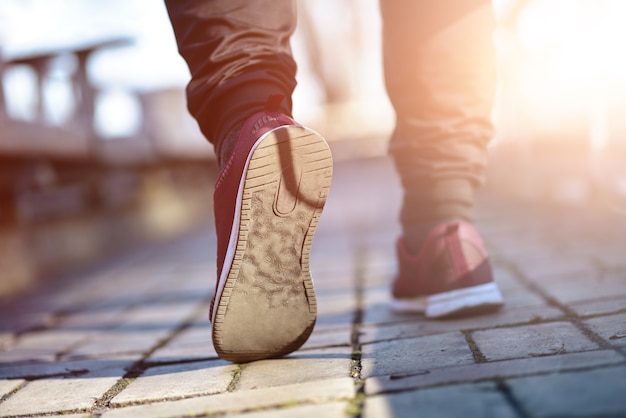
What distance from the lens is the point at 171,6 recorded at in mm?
1244

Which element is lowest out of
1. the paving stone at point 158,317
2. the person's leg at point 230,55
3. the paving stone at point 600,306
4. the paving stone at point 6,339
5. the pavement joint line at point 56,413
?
the paving stone at point 600,306

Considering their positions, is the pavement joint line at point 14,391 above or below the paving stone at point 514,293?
above

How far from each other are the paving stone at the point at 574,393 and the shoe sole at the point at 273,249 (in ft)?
1.40

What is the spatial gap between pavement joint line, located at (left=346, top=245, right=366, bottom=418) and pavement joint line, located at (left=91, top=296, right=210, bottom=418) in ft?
1.31

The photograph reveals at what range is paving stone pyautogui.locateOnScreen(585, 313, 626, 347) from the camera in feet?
3.60

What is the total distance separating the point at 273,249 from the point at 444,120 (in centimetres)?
54

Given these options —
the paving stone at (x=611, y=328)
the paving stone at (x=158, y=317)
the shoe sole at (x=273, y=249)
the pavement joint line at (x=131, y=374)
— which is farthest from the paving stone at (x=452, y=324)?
the paving stone at (x=158, y=317)

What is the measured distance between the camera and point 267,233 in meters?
1.17

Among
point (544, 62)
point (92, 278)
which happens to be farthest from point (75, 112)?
point (544, 62)

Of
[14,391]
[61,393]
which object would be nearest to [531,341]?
[61,393]

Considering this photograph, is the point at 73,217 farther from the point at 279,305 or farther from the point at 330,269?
the point at 279,305

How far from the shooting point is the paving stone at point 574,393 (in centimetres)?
79

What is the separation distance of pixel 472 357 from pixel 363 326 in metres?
0.46

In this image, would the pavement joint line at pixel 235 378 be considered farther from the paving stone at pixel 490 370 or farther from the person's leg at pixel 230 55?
the person's leg at pixel 230 55
